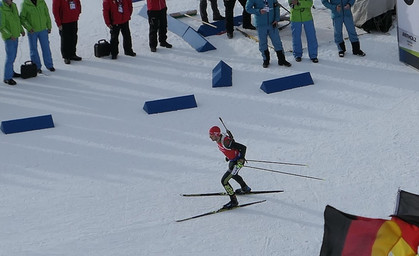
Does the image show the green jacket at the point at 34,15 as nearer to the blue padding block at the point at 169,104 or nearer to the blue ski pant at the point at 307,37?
the blue padding block at the point at 169,104

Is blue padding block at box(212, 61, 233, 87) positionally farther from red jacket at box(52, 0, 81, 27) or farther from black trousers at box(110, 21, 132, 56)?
red jacket at box(52, 0, 81, 27)

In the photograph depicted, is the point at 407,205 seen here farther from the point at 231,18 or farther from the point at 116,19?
the point at 231,18

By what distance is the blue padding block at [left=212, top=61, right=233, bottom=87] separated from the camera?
13.6 meters

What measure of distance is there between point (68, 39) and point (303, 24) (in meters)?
4.32

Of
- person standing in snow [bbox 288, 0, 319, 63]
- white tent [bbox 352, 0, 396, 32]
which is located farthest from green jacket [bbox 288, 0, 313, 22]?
white tent [bbox 352, 0, 396, 32]

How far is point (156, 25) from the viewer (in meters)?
15.1

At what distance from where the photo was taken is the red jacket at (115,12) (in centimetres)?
1449

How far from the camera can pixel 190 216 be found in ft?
33.2

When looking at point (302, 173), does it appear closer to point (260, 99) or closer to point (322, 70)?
point (260, 99)

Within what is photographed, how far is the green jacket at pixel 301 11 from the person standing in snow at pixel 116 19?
3.05 meters

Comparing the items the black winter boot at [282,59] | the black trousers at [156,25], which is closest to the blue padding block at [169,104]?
the black winter boot at [282,59]

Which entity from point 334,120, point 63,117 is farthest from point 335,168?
point 63,117

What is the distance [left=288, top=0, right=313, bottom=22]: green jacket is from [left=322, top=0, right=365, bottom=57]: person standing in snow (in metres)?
0.32

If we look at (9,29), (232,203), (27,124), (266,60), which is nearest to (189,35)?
(266,60)
